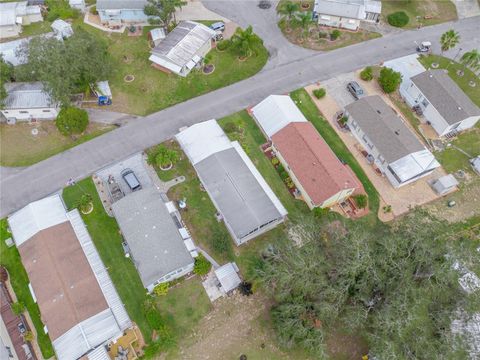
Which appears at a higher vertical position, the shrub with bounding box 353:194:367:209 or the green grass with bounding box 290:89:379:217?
the green grass with bounding box 290:89:379:217

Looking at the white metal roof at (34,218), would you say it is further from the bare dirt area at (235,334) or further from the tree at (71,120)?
the bare dirt area at (235,334)

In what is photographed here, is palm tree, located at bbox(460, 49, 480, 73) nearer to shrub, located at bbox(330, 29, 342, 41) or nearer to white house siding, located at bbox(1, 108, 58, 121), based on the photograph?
shrub, located at bbox(330, 29, 342, 41)

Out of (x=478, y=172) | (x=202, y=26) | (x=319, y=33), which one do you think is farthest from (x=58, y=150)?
(x=478, y=172)

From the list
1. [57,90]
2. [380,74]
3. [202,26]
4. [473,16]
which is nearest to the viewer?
[57,90]

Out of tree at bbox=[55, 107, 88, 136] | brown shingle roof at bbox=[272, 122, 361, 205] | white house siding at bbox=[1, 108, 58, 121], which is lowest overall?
brown shingle roof at bbox=[272, 122, 361, 205]

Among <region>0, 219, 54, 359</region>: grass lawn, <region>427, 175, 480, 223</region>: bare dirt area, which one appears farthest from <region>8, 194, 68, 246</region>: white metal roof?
<region>427, 175, 480, 223</region>: bare dirt area

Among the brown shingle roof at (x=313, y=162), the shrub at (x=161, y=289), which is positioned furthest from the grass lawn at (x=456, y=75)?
the shrub at (x=161, y=289)

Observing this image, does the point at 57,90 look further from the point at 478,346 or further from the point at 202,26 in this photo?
the point at 478,346

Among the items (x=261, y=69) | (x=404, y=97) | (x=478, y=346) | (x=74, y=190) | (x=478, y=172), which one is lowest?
(x=478, y=346)
